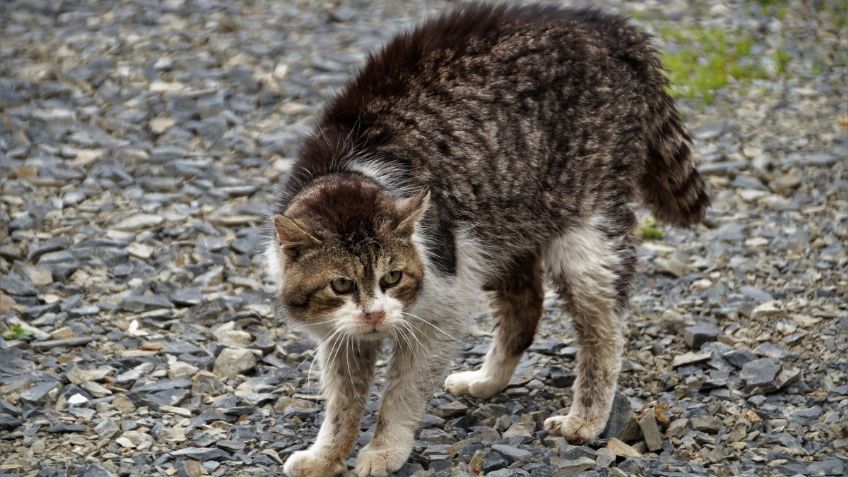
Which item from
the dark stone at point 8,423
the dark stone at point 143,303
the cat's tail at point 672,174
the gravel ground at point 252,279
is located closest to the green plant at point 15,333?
the gravel ground at point 252,279

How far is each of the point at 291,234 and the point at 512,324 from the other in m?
1.64

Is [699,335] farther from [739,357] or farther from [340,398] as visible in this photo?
[340,398]

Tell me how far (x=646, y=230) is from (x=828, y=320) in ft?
5.58

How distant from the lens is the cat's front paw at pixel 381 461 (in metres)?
5.03

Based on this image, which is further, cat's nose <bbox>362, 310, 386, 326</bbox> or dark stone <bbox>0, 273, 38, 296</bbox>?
dark stone <bbox>0, 273, 38, 296</bbox>

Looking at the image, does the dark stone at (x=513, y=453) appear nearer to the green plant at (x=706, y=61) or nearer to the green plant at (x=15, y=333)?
the green plant at (x=15, y=333)

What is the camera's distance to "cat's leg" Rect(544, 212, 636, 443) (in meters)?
5.51

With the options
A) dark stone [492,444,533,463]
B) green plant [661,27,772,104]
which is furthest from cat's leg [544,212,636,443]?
green plant [661,27,772,104]

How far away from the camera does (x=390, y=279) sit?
190 inches

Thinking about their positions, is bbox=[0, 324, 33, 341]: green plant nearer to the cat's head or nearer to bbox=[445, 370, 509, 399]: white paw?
the cat's head

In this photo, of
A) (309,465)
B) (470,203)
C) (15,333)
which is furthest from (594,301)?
(15,333)

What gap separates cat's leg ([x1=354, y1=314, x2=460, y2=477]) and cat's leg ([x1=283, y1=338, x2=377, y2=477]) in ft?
0.34

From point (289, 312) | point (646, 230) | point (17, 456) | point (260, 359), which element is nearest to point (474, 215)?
point (289, 312)

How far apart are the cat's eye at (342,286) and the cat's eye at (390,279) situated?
0.48 ft
